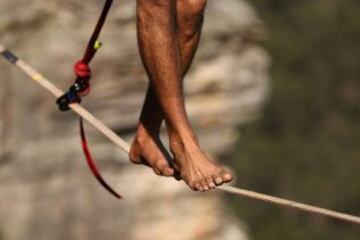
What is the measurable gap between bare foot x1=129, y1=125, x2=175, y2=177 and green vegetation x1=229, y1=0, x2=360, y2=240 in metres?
28.4

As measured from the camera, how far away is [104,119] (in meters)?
11.3

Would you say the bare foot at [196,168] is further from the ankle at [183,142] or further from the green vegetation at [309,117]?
the green vegetation at [309,117]

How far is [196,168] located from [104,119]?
268 inches

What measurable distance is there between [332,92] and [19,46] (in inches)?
1133

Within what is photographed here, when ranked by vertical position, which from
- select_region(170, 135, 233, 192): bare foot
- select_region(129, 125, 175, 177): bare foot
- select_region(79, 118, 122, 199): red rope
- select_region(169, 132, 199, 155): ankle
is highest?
select_region(169, 132, 199, 155): ankle

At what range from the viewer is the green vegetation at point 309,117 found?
113ft

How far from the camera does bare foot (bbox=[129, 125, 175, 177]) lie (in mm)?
4871

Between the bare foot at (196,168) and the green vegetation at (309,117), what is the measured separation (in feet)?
94.7

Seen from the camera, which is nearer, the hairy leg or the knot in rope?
the hairy leg

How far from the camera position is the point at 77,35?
427 inches

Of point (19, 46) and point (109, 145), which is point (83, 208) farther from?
point (19, 46)

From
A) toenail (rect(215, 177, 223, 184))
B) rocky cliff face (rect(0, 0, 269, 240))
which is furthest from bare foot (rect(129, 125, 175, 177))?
rocky cliff face (rect(0, 0, 269, 240))

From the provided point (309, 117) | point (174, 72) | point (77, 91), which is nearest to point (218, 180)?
point (174, 72)

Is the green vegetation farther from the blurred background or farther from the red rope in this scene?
the red rope
